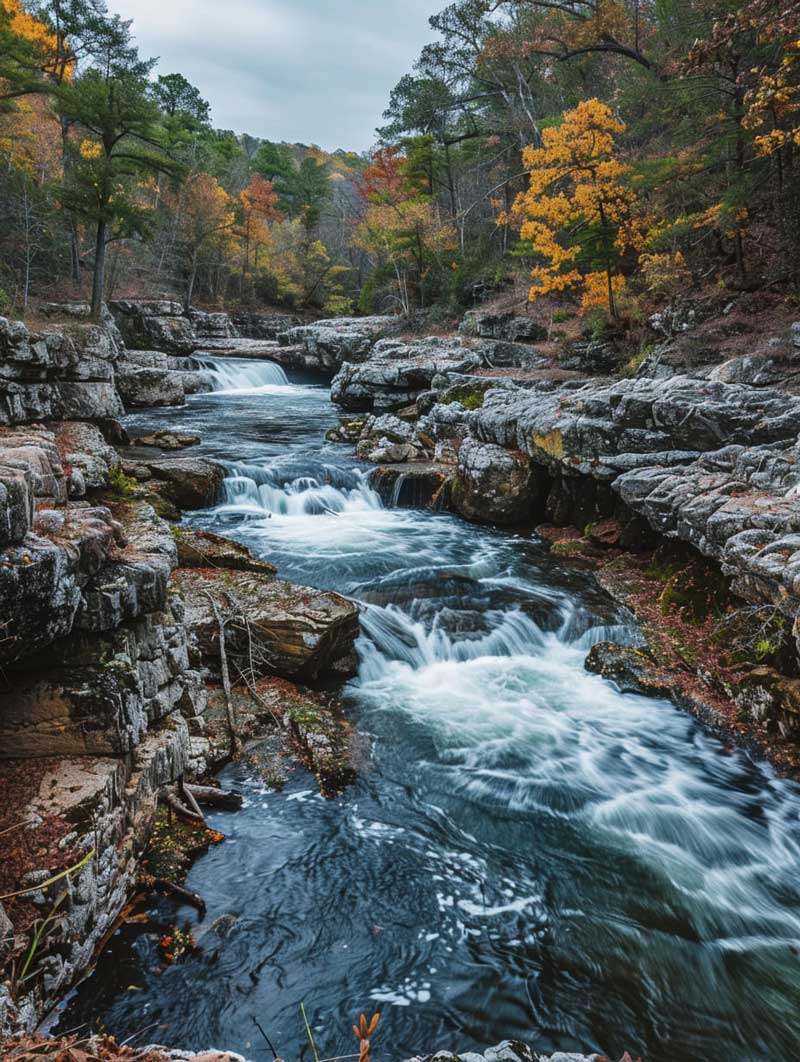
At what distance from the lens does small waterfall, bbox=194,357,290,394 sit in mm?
27672

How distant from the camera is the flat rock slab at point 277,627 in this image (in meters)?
6.95

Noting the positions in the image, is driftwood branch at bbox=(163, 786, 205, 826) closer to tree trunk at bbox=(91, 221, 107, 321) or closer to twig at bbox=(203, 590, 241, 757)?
twig at bbox=(203, 590, 241, 757)

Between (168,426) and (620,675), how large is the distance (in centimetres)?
1648

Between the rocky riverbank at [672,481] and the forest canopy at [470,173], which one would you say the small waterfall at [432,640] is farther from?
the forest canopy at [470,173]

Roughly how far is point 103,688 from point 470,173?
3780cm

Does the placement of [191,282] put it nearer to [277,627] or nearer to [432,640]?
[432,640]

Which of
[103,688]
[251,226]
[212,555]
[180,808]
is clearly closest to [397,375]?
[212,555]

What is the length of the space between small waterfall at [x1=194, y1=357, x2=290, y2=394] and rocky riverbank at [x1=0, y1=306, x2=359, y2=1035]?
67.1 feet

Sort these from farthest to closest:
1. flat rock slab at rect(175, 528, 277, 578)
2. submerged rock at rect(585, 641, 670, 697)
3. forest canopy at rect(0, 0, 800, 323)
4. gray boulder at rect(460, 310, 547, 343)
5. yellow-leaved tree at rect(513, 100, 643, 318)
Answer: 1. gray boulder at rect(460, 310, 547, 343)
2. yellow-leaved tree at rect(513, 100, 643, 318)
3. forest canopy at rect(0, 0, 800, 323)
4. flat rock slab at rect(175, 528, 277, 578)
5. submerged rock at rect(585, 641, 670, 697)

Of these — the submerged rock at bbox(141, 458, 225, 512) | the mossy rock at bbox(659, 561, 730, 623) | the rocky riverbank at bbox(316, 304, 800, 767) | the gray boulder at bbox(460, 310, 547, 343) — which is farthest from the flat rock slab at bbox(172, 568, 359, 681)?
the gray boulder at bbox(460, 310, 547, 343)

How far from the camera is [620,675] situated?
295 inches

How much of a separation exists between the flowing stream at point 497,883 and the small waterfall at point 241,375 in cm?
2230

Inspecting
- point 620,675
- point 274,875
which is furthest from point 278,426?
point 274,875

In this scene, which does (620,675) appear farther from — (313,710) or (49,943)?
(49,943)
